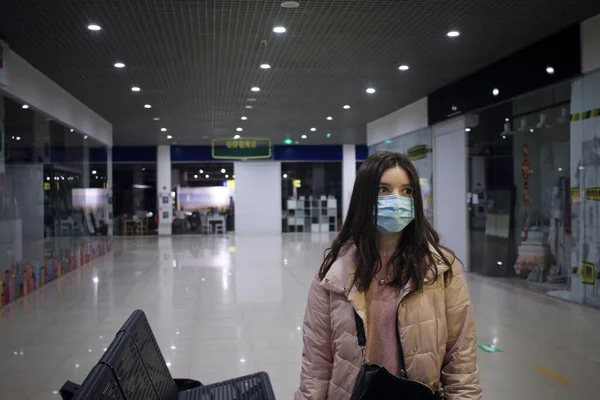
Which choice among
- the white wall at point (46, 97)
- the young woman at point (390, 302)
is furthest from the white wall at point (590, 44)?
the white wall at point (46, 97)

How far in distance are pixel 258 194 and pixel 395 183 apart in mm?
22878

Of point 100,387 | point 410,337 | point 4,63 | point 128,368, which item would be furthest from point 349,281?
point 4,63

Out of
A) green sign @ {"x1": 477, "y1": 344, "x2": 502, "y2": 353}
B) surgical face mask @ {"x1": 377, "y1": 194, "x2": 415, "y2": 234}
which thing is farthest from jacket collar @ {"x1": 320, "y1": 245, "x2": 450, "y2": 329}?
green sign @ {"x1": 477, "y1": 344, "x2": 502, "y2": 353}

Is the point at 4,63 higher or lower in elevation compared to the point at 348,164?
higher

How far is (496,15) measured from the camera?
7.23m

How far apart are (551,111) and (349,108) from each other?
6382mm

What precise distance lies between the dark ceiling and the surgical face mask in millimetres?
5204

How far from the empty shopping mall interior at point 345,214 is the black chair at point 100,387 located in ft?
0.04

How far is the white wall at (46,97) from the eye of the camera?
884cm

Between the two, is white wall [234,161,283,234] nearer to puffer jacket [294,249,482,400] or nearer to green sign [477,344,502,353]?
green sign [477,344,502,353]

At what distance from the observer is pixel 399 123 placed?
48.2ft

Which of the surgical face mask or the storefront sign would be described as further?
the storefront sign

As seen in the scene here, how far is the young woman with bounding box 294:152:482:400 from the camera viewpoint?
71.4 inches

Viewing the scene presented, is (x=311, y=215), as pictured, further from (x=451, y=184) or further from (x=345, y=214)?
(x=345, y=214)
